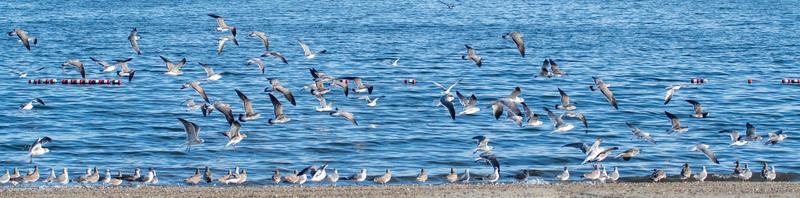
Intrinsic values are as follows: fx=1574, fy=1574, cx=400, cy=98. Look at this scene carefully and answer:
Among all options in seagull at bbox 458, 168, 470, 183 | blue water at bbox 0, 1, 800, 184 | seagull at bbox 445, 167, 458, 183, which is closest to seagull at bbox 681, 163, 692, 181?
blue water at bbox 0, 1, 800, 184

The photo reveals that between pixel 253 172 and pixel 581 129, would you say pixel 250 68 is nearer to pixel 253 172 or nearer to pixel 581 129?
pixel 581 129

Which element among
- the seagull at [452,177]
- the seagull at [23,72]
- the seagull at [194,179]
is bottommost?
the seagull at [23,72]

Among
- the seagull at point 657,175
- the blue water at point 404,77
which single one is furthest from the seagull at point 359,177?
the seagull at point 657,175

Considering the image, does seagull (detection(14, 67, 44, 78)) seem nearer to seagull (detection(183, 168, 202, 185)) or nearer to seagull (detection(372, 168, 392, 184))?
seagull (detection(183, 168, 202, 185))

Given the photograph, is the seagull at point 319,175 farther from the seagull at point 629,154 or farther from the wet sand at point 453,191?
the seagull at point 629,154

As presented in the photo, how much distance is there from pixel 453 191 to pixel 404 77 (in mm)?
29198

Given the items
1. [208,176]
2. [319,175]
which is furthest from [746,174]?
[208,176]

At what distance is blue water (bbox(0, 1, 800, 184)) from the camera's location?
1379 inches

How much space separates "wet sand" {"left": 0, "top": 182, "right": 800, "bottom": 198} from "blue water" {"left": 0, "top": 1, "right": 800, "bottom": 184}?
3.26 m

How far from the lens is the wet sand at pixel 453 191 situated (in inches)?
1036

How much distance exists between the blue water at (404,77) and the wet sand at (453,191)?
3263 millimetres

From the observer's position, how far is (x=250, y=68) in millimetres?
59500

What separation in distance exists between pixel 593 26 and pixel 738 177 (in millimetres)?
48280

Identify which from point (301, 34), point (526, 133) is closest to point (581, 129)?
point (526, 133)
